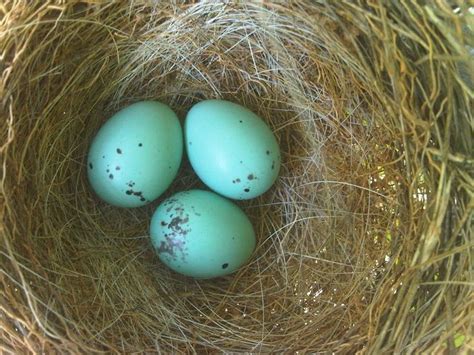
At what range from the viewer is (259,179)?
1.23 metres

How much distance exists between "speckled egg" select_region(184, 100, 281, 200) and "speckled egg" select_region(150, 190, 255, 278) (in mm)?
53

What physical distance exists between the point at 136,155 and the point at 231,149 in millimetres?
195

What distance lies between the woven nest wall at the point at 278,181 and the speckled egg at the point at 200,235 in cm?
9

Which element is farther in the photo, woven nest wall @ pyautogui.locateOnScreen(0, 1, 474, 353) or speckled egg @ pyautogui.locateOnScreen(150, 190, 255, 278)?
speckled egg @ pyautogui.locateOnScreen(150, 190, 255, 278)

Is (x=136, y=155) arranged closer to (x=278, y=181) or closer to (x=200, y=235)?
(x=200, y=235)

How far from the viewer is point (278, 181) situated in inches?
54.1

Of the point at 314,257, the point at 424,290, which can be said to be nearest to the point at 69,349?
the point at 314,257

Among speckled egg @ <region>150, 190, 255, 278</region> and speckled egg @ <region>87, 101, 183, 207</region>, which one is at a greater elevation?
speckled egg @ <region>87, 101, 183, 207</region>

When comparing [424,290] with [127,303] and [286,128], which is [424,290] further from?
[127,303]


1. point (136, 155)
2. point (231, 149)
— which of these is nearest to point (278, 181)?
point (231, 149)

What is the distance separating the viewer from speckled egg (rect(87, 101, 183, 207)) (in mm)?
1197

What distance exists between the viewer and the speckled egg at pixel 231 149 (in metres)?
1.21

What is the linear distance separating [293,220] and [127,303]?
0.42 meters

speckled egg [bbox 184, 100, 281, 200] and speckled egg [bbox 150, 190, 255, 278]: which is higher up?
speckled egg [bbox 184, 100, 281, 200]
